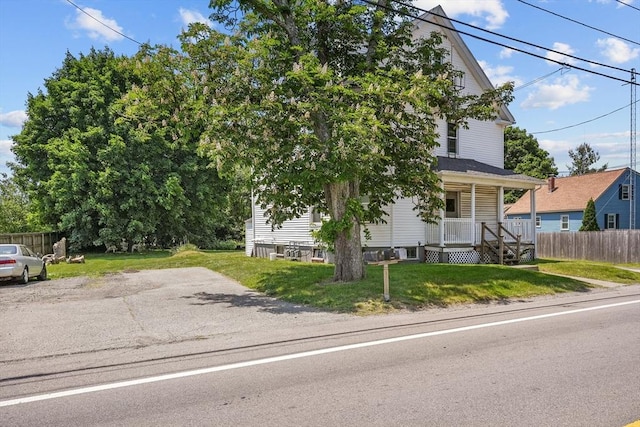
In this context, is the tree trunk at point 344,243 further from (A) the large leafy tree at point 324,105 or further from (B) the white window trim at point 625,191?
(B) the white window trim at point 625,191

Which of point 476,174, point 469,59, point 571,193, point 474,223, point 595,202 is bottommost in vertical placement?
point 474,223

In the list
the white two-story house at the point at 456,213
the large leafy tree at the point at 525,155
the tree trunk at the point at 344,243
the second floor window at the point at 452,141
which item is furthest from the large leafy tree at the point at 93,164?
the large leafy tree at the point at 525,155

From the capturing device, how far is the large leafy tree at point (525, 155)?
50.5m

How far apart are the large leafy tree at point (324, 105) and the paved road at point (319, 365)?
3.29 metres

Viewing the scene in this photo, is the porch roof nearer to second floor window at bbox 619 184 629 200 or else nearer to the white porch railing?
the white porch railing

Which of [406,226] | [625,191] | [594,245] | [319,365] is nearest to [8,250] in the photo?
[319,365]

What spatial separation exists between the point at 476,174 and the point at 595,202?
65.2 ft

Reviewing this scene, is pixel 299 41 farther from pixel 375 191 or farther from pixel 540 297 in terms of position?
pixel 540 297

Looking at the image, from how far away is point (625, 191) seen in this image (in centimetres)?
3412

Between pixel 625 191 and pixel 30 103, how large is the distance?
43908 millimetres

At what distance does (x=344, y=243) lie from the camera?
12312 mm

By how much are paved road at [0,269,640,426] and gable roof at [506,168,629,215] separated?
26.7 m

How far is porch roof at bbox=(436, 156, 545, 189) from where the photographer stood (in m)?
17.6

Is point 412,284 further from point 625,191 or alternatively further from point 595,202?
point 625,191
